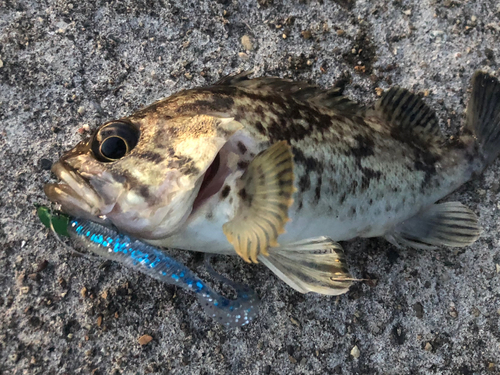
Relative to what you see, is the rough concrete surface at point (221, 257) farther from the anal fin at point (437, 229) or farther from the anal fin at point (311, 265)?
the anal fin at point (311, 265)

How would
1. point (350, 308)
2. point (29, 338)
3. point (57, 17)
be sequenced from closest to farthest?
point (29, 338) < point (350, 308) < point (57, 17)

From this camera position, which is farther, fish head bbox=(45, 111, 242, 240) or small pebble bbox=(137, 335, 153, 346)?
small pebble bbox=(137, 335, 153, 346)

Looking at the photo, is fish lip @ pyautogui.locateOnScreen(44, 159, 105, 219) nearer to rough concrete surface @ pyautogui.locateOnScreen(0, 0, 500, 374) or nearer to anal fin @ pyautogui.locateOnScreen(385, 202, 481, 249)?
rough concrete surface @ pyautogui.locateOnScreen(0, 0, 500, 374)

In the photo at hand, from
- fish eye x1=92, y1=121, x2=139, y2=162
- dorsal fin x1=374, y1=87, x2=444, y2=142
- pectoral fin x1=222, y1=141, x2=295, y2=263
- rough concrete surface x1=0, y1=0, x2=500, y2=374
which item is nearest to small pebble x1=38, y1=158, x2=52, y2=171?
rough concrete surface x1=0, y1=0, x2=500, y2=374

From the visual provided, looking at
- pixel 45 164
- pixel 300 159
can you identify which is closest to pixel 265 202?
pixel 300 159

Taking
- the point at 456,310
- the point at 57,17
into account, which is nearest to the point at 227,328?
the point at 456,310

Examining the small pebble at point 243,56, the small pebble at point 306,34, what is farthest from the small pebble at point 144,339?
the small pebble at point 306,34

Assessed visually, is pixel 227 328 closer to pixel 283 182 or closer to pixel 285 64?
pixel 283 182
